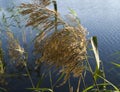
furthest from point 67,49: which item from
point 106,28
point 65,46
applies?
point 106,28

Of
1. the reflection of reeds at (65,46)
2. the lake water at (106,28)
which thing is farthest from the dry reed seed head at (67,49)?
the lake water at (106,28)

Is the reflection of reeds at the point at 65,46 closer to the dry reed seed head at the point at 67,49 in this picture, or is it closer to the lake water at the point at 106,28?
the dry reed seed head at the point at 67,49

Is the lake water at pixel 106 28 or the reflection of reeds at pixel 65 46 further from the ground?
the reflection of reeds at pixel 65 46

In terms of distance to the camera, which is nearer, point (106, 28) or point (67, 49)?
point (67, 49)

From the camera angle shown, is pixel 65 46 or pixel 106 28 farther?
pixel 106 28

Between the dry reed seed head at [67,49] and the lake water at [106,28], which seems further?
the lake water at [106,28]

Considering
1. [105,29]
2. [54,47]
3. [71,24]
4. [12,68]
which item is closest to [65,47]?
[54,47]

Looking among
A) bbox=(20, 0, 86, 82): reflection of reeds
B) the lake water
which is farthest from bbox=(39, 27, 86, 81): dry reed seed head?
the lake water

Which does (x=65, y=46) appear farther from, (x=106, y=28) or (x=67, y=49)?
(x=106, y=28)

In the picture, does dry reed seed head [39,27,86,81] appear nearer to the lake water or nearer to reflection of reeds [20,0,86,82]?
reflection of reeds [20,0,86,82]

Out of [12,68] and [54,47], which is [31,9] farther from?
[12,68]

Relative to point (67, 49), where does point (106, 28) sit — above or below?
below
